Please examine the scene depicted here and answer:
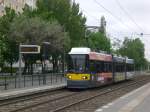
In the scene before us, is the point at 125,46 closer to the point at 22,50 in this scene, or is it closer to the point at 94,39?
the point at 94,39

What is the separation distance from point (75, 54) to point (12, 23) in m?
29.4

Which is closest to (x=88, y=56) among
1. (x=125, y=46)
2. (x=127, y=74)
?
(x=127, y=74)

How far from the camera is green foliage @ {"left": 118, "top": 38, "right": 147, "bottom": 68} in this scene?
140000 millimetres

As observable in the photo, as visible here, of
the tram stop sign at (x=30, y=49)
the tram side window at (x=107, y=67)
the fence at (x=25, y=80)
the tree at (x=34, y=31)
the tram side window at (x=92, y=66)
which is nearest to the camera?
the fence at (x=25, y=80)

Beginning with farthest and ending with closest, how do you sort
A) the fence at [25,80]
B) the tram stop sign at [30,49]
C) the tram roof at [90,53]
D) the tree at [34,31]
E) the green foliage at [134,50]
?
the green foliage at [134,50] < the tree at [34,31] < the tram stop sign at [30,49] < the tram roof at [90,53] < the fence at [25,80]

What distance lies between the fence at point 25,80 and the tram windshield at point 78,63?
3.99 meters

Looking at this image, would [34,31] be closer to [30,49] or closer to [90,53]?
[30,49]

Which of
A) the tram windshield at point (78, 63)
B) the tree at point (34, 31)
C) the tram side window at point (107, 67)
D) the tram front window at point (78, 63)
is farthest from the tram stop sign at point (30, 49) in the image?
the tree at point (34, 31)

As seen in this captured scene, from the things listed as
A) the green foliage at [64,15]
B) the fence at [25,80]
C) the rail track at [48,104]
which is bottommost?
the rail track at [48,104]

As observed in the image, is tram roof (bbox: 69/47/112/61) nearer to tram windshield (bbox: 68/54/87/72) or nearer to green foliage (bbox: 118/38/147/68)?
tram windshield (bbox: 68/54/87/72)

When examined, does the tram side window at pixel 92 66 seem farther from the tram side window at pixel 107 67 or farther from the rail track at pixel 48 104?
the rail track at pixel 48 104

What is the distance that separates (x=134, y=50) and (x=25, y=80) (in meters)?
109

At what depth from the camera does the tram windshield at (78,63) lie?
37.0 metres

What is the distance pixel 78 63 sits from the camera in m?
37.2
